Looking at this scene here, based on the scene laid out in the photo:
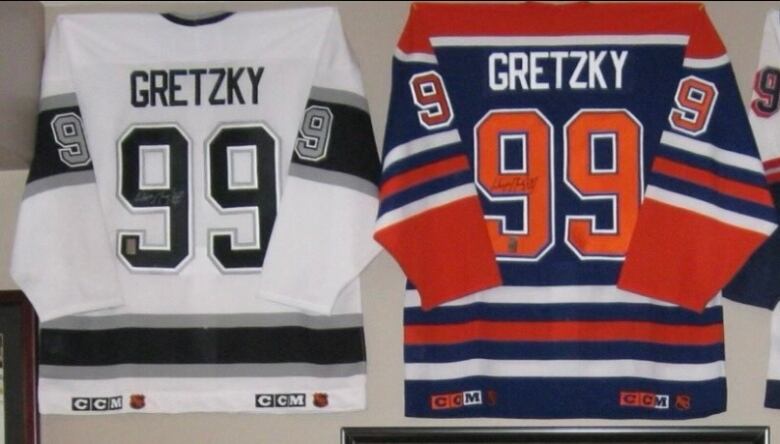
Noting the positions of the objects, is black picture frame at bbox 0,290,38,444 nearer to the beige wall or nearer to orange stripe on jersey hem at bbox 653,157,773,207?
the beige wall

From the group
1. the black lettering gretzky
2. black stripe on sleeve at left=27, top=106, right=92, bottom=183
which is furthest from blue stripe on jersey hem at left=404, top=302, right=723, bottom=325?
black stripe on sleeve at left=27, top=106, right=92, bottom=183

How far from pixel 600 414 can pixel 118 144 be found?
3.41 feet

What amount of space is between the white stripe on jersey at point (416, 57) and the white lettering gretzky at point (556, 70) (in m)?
0.11

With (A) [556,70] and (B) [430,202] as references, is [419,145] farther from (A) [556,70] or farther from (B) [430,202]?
(A) [556,70]

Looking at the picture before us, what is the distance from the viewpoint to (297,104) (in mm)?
1889

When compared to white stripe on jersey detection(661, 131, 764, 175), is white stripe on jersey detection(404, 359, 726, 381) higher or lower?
lower

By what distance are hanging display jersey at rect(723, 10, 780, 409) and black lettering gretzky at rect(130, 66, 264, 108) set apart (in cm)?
95

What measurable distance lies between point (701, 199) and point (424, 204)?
0.50 meters

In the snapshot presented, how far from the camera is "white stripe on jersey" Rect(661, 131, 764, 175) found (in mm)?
1784

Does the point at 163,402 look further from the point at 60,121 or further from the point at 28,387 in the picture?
the point at 60,121

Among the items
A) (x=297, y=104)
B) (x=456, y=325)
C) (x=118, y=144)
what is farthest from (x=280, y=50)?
(x=456, y=325)

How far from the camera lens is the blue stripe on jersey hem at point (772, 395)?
1817mm

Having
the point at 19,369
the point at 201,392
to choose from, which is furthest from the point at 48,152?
the point at 201,392

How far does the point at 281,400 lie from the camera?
1.84 metres
